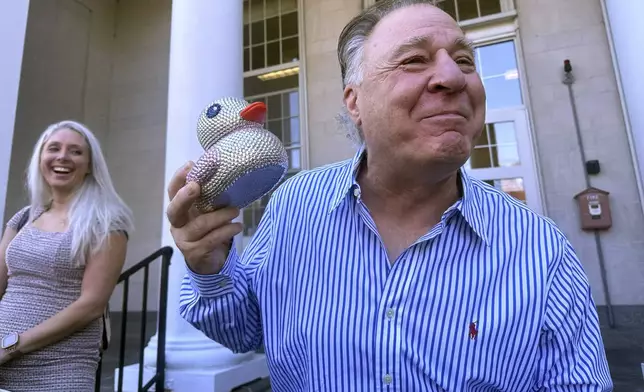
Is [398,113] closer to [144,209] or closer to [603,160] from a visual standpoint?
[603,160]

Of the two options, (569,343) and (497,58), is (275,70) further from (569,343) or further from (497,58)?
(569,343)

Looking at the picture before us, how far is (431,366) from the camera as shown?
3.04 feet

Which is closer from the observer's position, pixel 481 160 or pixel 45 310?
pixel 45 310

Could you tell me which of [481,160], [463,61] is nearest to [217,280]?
[463,61]

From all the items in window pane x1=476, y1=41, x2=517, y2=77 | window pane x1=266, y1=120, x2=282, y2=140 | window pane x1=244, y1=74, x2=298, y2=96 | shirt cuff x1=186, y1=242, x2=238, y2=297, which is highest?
window pane x1=244, y1=74, x2=298, y2=96

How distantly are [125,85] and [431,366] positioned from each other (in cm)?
881

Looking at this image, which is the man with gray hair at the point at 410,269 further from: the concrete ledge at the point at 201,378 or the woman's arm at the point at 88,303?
the concrete ledge at the point at 201,378

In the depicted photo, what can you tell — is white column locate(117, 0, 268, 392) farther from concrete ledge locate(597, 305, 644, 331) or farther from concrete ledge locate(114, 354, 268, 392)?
concrete ledge locate(597, 305, 644, 331)

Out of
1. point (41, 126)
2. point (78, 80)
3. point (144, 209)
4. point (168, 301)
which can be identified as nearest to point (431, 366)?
point (168, 301)

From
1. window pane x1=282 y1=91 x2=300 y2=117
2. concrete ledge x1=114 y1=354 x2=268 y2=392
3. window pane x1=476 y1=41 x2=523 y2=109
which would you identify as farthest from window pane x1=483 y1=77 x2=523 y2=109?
concrete ledge x1=114 y1=354 x2=268 y2=392

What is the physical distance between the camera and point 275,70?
7.53m

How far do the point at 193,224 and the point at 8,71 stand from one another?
3.03 m

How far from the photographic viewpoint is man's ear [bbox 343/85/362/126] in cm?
114

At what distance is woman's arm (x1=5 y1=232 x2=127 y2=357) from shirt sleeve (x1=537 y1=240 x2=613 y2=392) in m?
1.67
